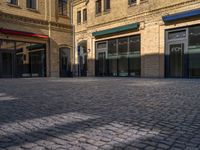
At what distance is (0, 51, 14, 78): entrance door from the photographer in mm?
18953

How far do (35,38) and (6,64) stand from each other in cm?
366

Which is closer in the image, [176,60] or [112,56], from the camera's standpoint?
[176,60]

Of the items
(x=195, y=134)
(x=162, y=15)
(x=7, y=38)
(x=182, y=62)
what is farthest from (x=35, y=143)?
(x=7, y=38)

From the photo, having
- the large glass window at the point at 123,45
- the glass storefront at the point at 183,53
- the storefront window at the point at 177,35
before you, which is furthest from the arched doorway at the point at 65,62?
the storefront window at the point at 177,35

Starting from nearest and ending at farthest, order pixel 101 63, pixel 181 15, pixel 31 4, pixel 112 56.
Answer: pixel 181 15 → pixel 112 56 → pixel 31 4 → pixel 101 63

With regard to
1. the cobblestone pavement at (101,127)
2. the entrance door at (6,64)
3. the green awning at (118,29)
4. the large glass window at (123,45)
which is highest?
the green awning at (118,29)

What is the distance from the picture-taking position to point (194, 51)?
14.5m

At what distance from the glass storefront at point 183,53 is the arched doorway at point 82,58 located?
10470mm

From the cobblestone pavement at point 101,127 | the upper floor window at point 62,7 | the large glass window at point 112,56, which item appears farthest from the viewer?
the upper floor window at point 62,7

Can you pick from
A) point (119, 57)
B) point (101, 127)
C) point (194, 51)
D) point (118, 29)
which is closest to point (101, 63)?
point (119, 57)

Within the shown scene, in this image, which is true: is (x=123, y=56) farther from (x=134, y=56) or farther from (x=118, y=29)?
(x=118, y=29)

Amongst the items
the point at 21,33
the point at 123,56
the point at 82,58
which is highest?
the point at 21,33

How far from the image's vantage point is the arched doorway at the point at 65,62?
2343 centimetres

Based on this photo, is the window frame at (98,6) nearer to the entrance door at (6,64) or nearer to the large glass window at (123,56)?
the large glass window at (123,56)
